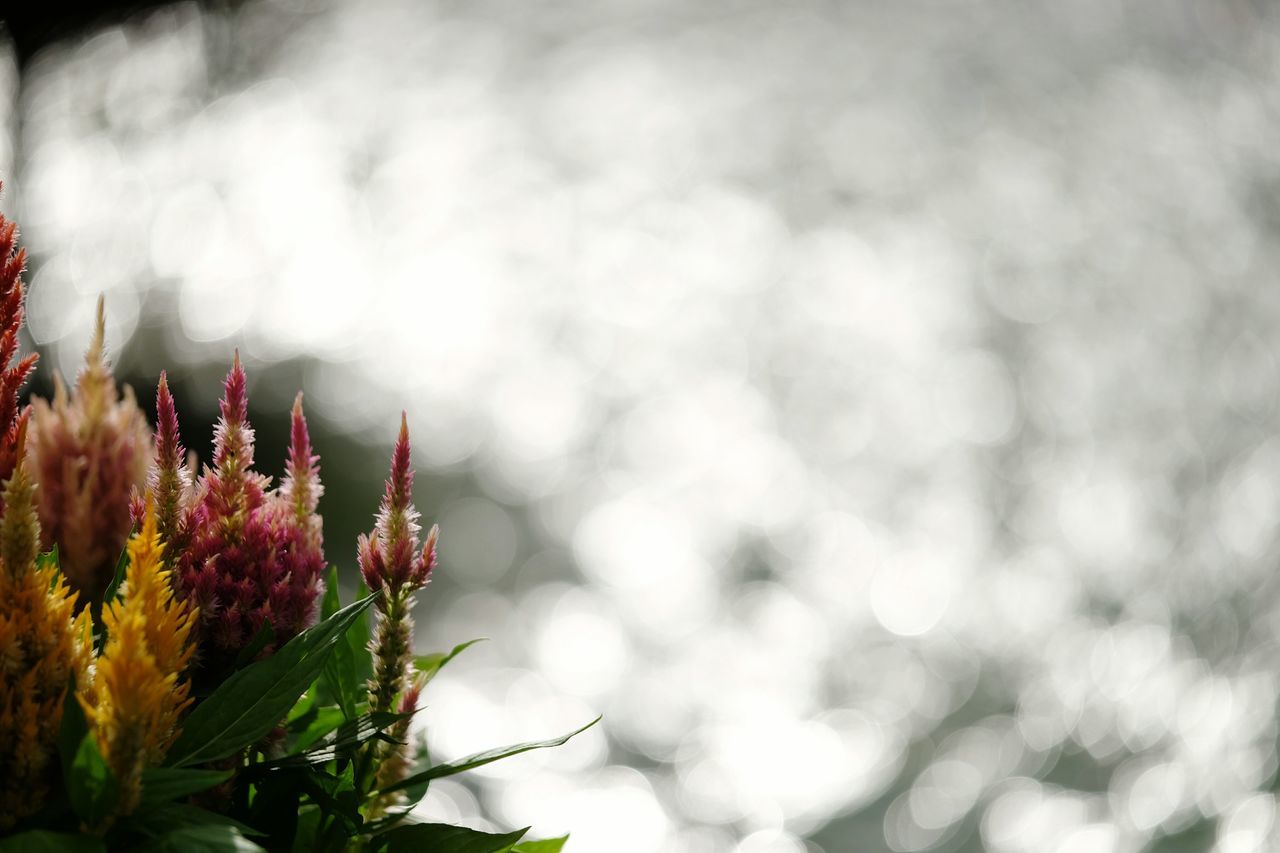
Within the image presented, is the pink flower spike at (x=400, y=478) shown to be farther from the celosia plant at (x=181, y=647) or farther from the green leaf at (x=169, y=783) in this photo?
the green leaf at (x=169, y=783)

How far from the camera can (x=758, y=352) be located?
493 cm

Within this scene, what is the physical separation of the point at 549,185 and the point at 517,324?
1.01 m

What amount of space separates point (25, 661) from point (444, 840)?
265mm

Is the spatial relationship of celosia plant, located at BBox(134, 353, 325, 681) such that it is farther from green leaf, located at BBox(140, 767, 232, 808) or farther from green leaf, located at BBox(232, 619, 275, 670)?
green leaf, located at BBox(140, 767, 232, 808)

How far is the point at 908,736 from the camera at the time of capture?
3617mm

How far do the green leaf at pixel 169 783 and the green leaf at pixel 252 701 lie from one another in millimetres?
44

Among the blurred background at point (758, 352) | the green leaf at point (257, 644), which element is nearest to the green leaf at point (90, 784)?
the green leaf at point (257, 644)

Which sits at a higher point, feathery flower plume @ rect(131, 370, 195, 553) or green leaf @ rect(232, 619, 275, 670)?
feathery flower plume @ rect(131, 370, 195, 553)

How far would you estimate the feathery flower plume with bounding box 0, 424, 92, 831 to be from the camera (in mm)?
568

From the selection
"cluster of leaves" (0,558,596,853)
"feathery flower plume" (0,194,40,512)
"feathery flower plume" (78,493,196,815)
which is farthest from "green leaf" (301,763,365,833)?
"feathery flower plume" (0,194,40,512)

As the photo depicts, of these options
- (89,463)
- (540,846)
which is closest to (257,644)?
(89,463)

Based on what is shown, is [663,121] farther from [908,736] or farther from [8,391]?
[8,391]

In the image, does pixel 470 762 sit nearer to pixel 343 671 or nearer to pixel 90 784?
pixel 343 671

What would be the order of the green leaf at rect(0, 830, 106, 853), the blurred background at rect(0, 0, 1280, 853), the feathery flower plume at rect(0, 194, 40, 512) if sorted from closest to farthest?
the green leaf at rect(0, 830, 106, 853) < the feathery flower plume at rect(0, 194, 40, 512) < the blurred background at rect(0, 0, 1280, 853)
